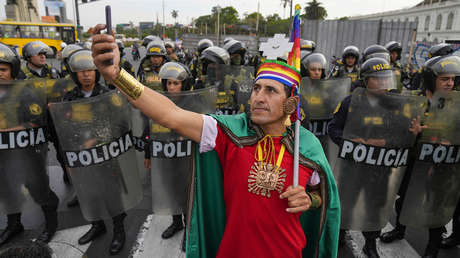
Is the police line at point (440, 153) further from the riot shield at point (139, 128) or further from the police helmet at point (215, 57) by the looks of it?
the police helmet at point (215, 57)

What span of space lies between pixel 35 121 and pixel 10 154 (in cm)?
40

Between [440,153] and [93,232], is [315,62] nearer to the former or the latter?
[440,153]

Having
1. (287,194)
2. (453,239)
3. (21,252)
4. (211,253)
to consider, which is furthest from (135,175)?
(453,239)

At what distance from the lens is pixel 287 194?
65.9 inches

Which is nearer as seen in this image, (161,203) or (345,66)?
(161,203)

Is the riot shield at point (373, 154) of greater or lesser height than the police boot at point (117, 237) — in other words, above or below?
above

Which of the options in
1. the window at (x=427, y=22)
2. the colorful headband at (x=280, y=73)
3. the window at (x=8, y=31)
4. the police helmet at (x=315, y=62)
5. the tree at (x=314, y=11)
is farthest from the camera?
the tree at (x=314, y=11)

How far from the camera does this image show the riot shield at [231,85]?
4926mm

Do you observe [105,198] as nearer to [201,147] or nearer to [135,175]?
[135,175]

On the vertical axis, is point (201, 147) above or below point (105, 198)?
above

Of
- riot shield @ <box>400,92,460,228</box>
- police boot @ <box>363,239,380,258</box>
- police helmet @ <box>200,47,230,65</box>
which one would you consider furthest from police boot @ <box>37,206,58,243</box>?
riot shield @ <box>400,92,460,228</box>

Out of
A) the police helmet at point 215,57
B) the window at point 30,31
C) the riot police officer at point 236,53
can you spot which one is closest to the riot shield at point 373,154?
the police helmet at point 215,57

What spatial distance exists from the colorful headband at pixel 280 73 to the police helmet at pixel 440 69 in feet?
7.13

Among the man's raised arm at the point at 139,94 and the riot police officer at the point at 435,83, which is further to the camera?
the riot police officer at the point at 435,83
